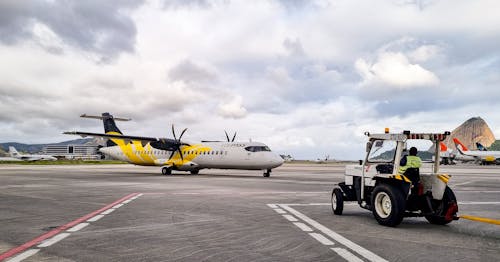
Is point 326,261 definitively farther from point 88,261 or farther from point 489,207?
point 489,207

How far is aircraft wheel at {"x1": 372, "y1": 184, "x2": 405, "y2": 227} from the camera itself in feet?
28.8

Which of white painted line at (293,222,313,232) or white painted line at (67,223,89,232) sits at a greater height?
white painted line at (67,223,89,232)

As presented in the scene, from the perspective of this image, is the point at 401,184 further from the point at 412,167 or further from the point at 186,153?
the point at 186,153

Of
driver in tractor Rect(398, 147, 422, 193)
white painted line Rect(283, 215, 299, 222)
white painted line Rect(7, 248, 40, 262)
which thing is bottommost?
white painted line Rect(283, 215, 299, 222)

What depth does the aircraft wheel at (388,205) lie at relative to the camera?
28.8 feet

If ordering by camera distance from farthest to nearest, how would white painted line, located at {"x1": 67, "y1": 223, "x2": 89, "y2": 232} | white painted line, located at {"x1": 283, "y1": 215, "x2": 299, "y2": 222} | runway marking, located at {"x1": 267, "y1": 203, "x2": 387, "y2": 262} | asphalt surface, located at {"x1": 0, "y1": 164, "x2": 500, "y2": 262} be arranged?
1. white painted line, located at {"x1": 283, "y1": 215, "x2": 299, "y2": 222}
2. white painted line, located at {"x1": 67, "y1": 223, "x2": 89, "y2": 232}
3. asphalt surface, located at {"x1": 0, "y1": 164, "x2": 500, "y2": 262}
4. runway marking, located at {"x1": 267, "y1": 203, "x2": 387, "y2": 262}

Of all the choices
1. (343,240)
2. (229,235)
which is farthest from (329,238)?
(229,235)

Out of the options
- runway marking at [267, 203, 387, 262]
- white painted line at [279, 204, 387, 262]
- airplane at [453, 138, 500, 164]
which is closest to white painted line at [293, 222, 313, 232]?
runway marking at [267, 203, 387, 262]

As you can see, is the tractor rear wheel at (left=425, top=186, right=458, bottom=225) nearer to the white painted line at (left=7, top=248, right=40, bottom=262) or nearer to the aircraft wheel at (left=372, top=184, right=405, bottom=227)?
the aircraft wheel at (left=372, top=184, right=405, bottom=227)

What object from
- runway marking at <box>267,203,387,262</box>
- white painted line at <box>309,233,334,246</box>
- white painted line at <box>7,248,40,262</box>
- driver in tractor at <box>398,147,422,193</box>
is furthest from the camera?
driver in tractor at <box>398,147,422,193</box>

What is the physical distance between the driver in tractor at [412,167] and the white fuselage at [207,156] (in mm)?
22067

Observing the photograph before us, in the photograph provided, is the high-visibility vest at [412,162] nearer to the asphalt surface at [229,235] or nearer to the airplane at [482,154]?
the asphalt surface at [229,235]

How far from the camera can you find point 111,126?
149 ft

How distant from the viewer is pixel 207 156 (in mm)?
35875
